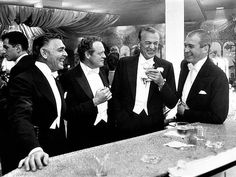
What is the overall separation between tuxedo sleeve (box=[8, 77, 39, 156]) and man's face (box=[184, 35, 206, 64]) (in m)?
1.45

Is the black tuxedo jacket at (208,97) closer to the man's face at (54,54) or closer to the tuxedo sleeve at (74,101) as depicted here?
the tuxedo sleeve at (74,101)

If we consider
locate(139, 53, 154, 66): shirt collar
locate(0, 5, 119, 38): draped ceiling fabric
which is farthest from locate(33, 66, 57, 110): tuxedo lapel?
locate(0, 5, 119, 38): draped ceiling fabric

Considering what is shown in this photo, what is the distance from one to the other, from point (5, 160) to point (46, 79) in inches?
56.7

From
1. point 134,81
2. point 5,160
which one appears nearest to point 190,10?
point 134,81

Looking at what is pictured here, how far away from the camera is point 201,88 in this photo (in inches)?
107

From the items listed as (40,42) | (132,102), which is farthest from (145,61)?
(40,42)

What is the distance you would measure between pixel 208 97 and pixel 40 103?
4.51ft

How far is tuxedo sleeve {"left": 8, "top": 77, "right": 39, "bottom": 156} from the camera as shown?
1.98 m

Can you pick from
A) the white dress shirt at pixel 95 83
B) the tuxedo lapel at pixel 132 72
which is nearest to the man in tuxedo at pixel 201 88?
the tuxedo lapel at pixel 132 72

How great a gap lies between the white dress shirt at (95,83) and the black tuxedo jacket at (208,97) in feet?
2.51

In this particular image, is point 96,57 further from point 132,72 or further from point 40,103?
point 40,103

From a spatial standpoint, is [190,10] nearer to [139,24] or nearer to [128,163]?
[139,24]

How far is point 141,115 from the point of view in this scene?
9.78ft

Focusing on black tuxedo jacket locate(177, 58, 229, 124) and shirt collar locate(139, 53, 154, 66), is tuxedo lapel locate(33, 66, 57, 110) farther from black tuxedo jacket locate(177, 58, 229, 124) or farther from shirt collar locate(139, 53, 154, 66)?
black tuxedo jacket locate(177, 58, 229, 124)
